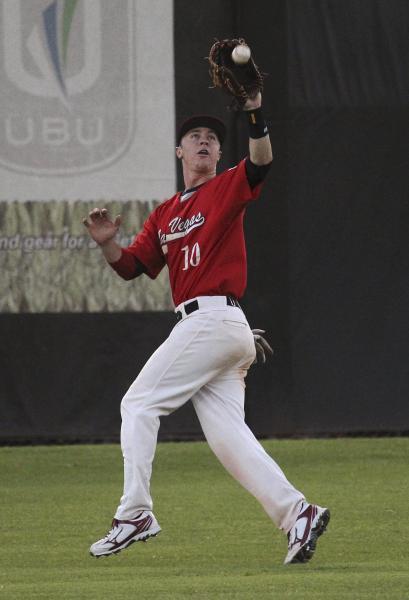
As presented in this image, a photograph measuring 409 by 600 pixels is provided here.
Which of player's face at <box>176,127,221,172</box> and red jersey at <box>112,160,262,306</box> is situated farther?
player's face at <box>176,127,221,172</box>

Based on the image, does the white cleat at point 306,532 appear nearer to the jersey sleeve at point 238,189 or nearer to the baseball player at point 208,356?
the baseball player at point 208,356

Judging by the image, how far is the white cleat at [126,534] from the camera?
6332 mm

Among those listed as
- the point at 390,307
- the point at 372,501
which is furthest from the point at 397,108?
the point at 372,501

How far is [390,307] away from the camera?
1182 cm

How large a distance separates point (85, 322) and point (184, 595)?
6683 millimetres

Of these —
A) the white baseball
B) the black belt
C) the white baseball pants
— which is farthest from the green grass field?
the white baseball

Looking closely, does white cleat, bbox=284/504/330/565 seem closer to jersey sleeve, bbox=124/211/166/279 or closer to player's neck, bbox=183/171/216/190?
jersey sleeve, bbox=124/211/166/279

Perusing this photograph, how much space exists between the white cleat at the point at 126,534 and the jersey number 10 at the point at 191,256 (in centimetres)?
115

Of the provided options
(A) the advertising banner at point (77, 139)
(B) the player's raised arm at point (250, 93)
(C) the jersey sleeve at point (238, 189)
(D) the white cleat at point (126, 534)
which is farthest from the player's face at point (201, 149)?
(A) the advertising banner at point (77, 139)

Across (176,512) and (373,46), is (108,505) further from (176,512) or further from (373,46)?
(373,46)

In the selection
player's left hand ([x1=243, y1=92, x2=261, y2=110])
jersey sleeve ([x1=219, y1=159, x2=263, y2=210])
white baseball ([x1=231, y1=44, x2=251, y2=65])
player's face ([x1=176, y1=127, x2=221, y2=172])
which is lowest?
jersey sleeve ([x1=219, y1=159, x2=263, y2=210])

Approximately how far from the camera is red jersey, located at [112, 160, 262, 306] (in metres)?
6.64

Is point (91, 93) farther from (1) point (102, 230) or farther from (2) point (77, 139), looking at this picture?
(1) point (102, 230)

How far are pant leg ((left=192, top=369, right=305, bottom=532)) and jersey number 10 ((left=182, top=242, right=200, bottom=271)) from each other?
554 millimetres
